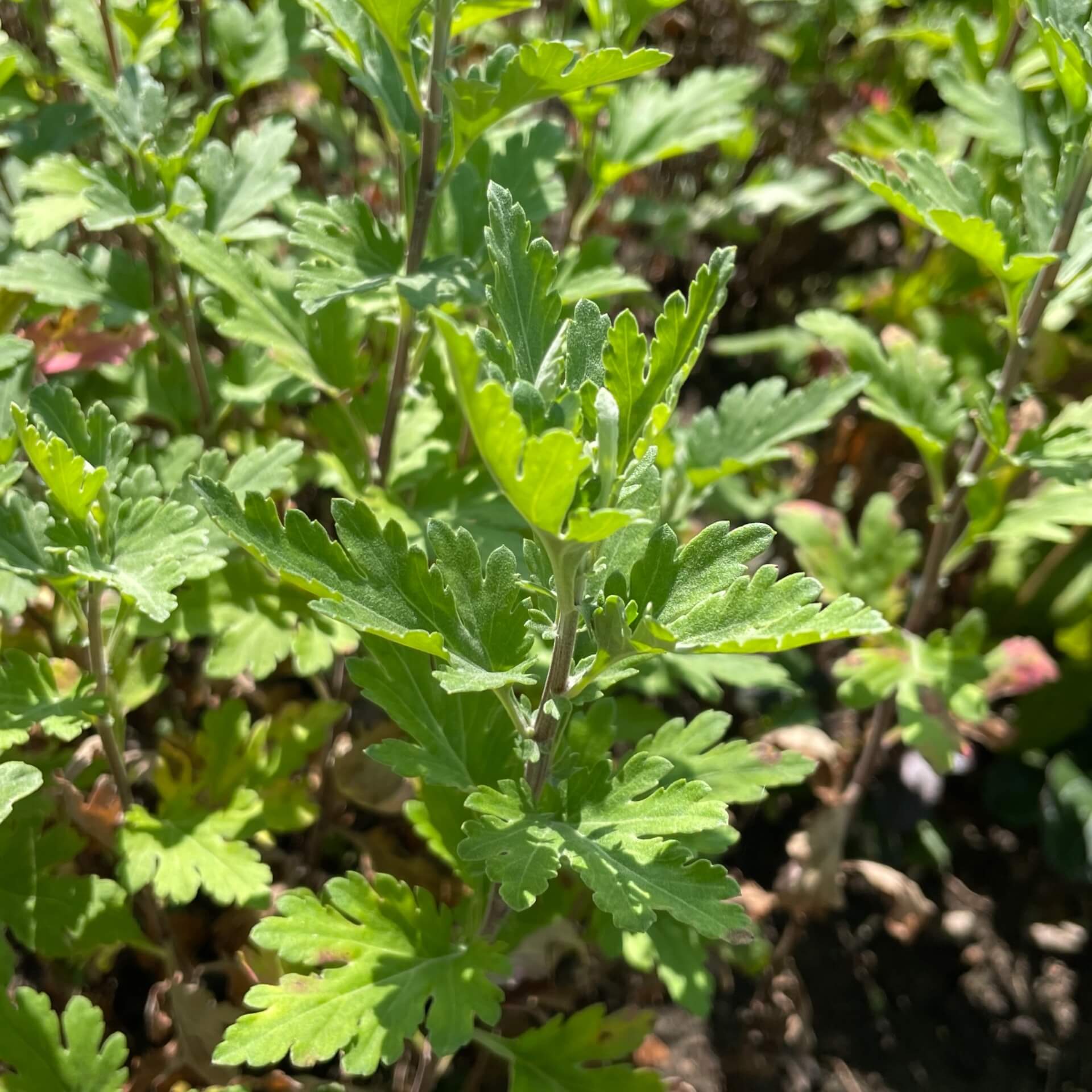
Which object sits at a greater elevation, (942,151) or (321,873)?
(942,151)

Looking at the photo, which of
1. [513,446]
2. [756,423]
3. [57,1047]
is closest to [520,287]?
[513,446]

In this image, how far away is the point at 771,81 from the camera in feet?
9.66

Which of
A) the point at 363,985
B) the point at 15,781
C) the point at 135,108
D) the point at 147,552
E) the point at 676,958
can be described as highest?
the point at 135,108

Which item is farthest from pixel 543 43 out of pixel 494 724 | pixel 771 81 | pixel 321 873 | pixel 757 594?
pixel 771 81

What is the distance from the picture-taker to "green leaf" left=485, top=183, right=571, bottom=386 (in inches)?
36.0

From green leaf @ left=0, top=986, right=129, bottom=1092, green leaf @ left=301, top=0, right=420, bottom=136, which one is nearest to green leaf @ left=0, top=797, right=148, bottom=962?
green leaf @ left=0, top=986, right=129, bottom=1092

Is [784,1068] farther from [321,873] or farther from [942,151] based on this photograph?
[942,151]

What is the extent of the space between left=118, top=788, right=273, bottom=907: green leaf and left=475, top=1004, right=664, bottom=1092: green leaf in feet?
1.22

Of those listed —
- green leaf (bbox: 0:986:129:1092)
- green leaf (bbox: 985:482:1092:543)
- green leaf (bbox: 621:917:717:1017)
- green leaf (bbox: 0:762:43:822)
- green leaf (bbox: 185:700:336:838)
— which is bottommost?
green leaf (bbox: 621:917:717:1017)

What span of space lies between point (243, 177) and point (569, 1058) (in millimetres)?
1335

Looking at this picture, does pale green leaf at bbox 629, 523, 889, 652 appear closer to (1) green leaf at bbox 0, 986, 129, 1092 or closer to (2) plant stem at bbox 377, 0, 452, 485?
(2) plant stem at bbox 377, 0, 452, 485

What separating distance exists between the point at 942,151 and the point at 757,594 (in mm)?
1980

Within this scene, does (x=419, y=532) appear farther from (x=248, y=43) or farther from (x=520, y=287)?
(x=248, y=43)

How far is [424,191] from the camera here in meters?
1.29
